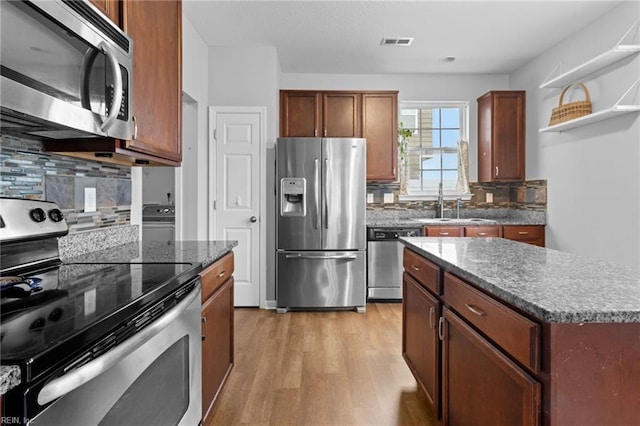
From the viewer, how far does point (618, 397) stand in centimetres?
95

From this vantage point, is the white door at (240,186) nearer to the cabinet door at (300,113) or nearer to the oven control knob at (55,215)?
the cabinet door at (300,113)

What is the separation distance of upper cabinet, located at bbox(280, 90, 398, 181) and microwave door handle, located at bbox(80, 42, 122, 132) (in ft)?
10.5

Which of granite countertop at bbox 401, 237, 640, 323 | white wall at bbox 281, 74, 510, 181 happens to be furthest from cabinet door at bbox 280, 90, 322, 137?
granite countertop at bbox 401, 237, 640, 323

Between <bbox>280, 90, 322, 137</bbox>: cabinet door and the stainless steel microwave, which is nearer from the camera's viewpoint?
the stainless steel microwave

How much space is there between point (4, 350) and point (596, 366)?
123 cm

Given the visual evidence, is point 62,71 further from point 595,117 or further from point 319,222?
point 595,117

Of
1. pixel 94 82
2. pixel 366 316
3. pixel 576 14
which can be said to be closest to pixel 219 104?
pixel 366 316

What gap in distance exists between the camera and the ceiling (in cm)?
322

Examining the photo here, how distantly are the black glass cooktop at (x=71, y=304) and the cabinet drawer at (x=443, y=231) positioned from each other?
316cm

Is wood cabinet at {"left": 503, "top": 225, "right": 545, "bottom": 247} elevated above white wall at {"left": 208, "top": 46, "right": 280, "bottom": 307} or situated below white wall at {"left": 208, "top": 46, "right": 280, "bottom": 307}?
below

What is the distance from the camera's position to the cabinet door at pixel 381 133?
4.58m

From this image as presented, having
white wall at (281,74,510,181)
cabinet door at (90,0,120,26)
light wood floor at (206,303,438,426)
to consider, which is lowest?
light wood floor at (206,303,438,426)

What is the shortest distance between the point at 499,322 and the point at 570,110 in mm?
3150

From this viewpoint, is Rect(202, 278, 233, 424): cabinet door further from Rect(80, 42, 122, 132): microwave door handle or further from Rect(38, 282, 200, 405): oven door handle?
Rect(80, 42, 122, 132): microwave door handle
